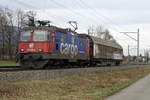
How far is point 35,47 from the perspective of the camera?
1733cm

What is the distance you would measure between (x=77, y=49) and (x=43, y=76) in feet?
29.3

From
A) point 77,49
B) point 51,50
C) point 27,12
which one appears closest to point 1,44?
point 27,12

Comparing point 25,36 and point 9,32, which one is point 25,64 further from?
point 9,32

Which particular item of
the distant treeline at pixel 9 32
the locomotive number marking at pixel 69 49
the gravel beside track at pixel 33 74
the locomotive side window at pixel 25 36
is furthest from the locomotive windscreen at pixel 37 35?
the distant treeline at pixel 9 32

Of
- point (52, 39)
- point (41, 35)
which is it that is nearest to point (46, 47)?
point (52, 39)

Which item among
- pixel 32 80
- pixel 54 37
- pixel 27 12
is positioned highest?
pixel 27 12

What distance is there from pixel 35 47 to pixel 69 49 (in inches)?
144

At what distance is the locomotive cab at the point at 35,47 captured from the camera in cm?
1695

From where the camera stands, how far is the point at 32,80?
12148mm

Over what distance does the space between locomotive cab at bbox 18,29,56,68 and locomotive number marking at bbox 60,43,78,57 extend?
57.9 inches

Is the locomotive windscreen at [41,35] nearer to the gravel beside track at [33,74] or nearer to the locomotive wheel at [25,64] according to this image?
the locomotive wheel at [25,64]

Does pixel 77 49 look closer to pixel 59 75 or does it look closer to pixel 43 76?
pixel 59 75

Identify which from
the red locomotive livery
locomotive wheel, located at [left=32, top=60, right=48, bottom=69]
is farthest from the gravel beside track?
locomotive wheel, located at [left=32, top=60, right=48, bottom=69]

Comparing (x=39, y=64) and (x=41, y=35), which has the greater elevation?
(x=41, y=35)
